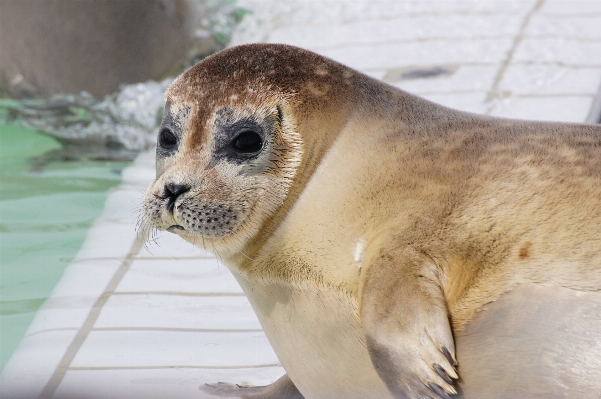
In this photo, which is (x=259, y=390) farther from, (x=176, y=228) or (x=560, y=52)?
(x=560, y=52)

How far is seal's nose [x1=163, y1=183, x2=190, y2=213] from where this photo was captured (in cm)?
202

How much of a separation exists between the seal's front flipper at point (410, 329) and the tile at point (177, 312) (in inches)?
58.9

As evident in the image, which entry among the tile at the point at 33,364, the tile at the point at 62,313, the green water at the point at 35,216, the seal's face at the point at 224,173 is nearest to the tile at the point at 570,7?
the green water at the point at 35,216

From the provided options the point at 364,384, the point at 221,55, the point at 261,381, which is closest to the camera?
the point at 364,384

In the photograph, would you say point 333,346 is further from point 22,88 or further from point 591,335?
point 22,88

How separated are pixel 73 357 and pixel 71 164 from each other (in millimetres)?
2544

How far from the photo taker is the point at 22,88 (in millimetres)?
6227

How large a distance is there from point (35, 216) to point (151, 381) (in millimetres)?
2015

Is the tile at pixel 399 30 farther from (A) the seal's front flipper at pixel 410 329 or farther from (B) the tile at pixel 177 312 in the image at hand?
(A) the seal's front flipper at pixel 410 329

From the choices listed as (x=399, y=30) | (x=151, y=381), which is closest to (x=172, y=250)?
(x=151, y=381)

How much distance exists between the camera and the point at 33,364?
10.0 feet

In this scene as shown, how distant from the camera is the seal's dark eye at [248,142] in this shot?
2.06 meters

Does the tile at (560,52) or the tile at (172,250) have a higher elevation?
the tile at (560,52)

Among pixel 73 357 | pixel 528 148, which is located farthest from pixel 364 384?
pixel 73 357
